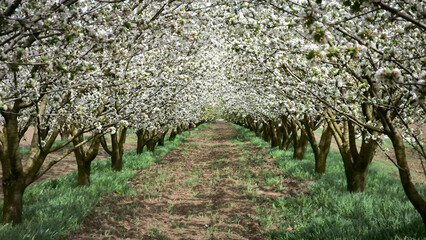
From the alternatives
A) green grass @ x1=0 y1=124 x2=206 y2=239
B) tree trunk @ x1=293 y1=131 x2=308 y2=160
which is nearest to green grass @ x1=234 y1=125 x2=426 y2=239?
tree trunk @ x1=293 y1=131 x2=308 y2=160

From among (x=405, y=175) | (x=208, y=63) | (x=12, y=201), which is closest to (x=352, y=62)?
(x=405, y=175)

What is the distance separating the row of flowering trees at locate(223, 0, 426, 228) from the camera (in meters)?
2.78

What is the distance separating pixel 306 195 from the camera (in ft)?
27.8

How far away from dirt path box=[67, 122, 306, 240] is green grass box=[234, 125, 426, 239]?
617 mm

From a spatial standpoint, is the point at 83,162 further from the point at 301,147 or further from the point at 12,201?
the point at 301,147

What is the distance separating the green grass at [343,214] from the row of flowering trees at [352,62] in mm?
560

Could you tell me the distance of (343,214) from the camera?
6.43m

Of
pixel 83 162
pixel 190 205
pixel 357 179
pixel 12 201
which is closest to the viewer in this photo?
pixel 12 201

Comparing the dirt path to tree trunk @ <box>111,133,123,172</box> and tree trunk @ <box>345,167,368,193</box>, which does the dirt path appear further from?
tree trunk @ <box>345,167,368,193</box>

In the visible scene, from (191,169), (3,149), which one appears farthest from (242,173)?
(3,149)

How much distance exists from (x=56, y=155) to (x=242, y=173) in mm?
12841

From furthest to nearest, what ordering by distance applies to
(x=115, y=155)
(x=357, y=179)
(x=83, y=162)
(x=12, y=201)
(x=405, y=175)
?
(x=115, y=155), (x=83, y=162), (x=357, y=179), (x=12, y=201), (x=405, y=175)

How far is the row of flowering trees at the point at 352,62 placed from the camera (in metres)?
2.78

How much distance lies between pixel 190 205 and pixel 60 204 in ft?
11.5
